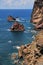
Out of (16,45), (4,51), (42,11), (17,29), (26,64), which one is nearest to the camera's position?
(26,64)

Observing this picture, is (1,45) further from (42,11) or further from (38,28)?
(42,11)

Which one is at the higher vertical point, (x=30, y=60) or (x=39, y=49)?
(x=39, y=49)

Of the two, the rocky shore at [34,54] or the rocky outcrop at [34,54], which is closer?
the rocky outcrop at [34,54]

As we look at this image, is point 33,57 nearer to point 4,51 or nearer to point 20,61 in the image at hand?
point 20,61

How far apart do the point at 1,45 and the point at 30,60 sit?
3688 centimetres

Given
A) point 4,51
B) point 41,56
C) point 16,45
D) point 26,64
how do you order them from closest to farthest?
point 41,56
point 26,64
point 4,51
point 16,45

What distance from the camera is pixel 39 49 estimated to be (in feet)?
228

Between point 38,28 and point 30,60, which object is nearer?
point 30,60

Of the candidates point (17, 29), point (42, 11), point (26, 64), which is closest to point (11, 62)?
point (26, 64)

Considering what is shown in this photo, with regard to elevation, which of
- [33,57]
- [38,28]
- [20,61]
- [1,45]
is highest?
[33,57]

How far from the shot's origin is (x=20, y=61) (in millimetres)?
80375

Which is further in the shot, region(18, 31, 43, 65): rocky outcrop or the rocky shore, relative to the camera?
the rocky shore

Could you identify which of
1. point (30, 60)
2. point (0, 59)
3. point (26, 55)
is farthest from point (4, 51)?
point (30, 60)

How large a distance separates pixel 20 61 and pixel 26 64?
7.55 m
